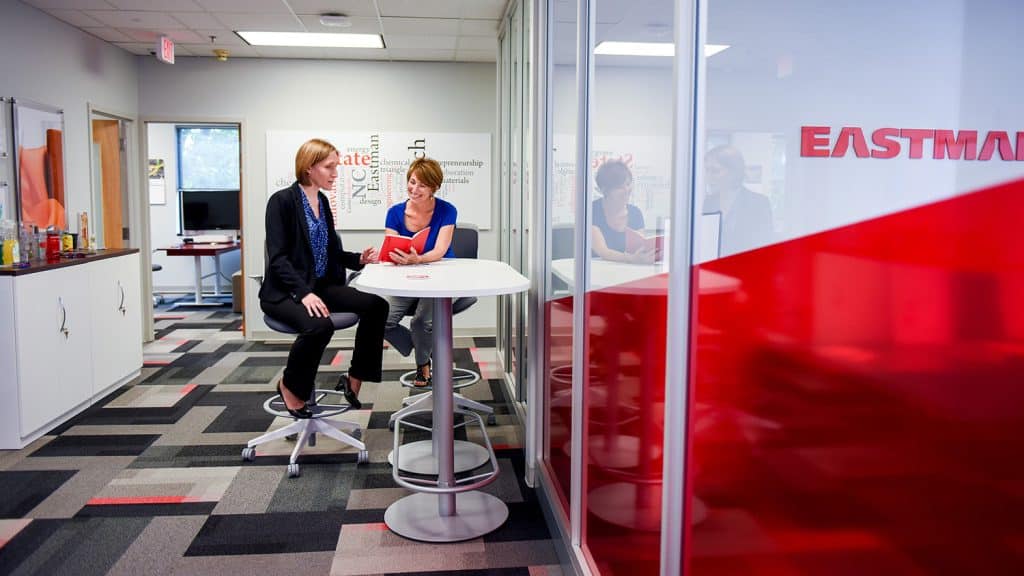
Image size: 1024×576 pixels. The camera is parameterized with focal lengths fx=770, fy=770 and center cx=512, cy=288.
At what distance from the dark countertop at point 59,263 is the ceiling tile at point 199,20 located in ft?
4.74

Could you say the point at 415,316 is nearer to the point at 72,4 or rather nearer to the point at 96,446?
the point at 96,446

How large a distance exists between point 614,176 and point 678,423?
0.67 meters

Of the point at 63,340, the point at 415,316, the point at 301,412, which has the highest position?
the point at 415,316

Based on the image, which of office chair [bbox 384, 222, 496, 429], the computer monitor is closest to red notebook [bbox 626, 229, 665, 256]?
office chair [bbox 384, 222, 496, 429]

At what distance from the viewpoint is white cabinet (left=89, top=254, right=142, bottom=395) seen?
4.14 m

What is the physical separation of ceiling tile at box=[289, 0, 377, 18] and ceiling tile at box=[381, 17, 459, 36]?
193mm

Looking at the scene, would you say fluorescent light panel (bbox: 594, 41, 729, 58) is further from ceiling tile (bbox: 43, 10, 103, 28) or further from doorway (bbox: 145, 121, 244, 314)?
doorway (bbox: 145, 121, 244, 314)

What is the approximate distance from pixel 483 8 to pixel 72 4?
7.60 ft

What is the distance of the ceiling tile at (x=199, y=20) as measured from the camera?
4590 mm

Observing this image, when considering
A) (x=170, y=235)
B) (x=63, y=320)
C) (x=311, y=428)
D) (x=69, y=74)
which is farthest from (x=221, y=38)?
(x=170, y=235)

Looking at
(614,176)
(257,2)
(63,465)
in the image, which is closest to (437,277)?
(614,176)

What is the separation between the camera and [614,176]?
5.72ft

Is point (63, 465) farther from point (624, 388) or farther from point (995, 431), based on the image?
point (995, 431)

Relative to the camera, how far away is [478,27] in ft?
15.9
